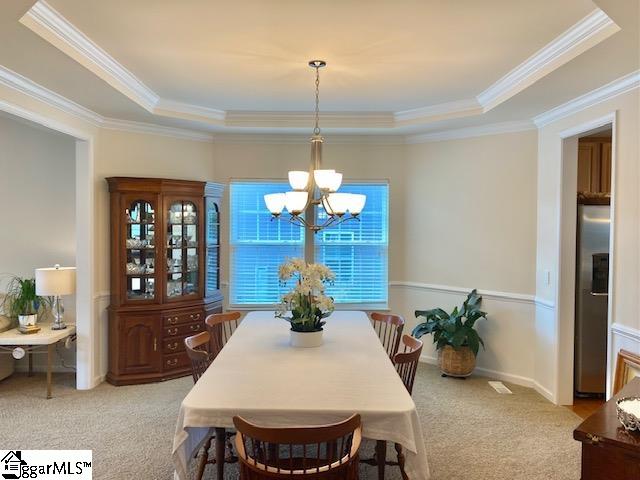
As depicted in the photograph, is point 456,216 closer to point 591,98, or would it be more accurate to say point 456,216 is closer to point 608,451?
point 591,98

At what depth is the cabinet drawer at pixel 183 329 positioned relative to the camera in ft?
14.4

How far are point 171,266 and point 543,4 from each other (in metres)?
3.69

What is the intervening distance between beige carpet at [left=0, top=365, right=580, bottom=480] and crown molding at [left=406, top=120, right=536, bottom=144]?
98.0 inches

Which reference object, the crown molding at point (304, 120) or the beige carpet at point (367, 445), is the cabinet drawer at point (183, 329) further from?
the crown molding at point (304, 120)

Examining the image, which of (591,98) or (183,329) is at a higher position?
(591,98)

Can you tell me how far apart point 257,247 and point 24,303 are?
2.33 m

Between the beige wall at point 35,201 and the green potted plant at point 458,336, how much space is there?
3.72 metres

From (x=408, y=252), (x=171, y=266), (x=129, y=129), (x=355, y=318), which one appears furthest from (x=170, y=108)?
(x=408, y=252)

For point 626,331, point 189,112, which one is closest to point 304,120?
point 189,112

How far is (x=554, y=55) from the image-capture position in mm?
2861

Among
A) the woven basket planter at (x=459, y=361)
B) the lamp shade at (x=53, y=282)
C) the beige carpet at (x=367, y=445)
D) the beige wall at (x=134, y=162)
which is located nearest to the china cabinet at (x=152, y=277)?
the beige wall at (x=134, y=162)

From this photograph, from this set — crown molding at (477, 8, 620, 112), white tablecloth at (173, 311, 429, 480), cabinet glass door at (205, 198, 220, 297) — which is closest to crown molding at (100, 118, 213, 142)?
cabinet glass door at (205, 198, 220, 297)

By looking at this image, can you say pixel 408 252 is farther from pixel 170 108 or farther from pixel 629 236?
pixel 170 108

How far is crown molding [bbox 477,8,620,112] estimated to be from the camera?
2398 millimetres
